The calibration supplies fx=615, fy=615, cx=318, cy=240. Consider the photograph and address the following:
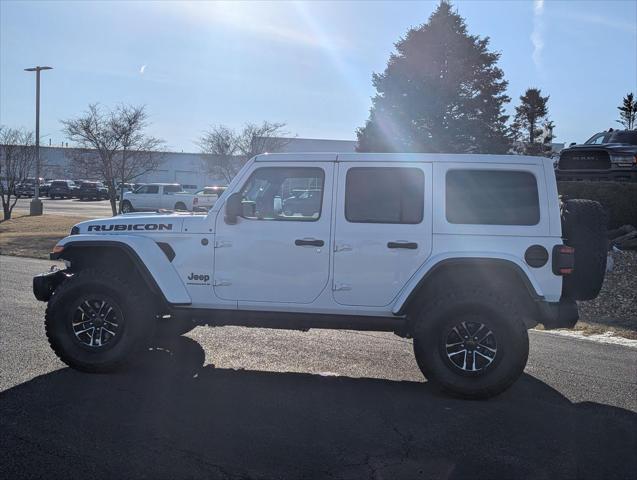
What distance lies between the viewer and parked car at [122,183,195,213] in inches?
1260

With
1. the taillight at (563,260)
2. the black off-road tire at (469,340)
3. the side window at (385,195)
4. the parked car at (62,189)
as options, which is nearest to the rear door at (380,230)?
the side window at (385,195)

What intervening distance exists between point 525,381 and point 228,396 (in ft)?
9.52

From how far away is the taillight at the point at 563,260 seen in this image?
532 cm

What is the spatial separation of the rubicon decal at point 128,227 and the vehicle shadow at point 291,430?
4.53ft

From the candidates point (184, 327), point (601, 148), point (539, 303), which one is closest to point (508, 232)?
point (539, 303)

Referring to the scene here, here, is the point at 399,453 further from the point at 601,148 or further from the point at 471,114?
the point at 471,114

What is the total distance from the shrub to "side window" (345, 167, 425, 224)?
31.6 ft

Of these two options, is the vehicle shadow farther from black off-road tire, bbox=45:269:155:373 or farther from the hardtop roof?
the hardtop roof

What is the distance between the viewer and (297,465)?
13.0 feet

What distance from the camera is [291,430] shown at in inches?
180

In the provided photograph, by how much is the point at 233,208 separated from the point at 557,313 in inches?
121

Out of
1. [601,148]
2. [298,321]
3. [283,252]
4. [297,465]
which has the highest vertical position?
[601,148]

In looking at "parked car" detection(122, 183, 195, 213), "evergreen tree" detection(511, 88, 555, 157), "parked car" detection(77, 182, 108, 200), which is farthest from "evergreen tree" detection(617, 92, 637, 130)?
"parked car" detection(77, 182, 108, 200)

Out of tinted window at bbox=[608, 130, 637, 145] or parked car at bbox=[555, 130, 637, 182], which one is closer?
parked car at bbox=[555, 130, 637, 182]
